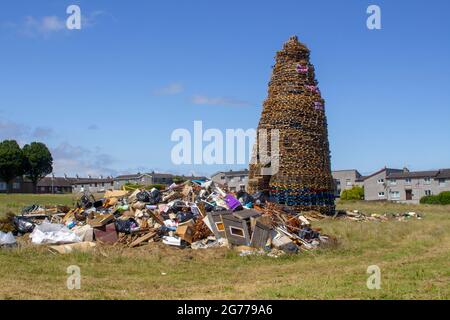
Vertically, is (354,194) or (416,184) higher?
(416,184)

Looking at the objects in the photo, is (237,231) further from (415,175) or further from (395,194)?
(395,194)

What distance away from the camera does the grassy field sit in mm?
8859

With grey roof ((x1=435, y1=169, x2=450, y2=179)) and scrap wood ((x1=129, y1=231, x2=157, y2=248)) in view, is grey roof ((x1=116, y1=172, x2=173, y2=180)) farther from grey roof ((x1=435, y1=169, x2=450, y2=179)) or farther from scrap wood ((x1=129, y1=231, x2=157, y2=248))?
scrap wood ((x1=129, y1=231, x2=157, y2=248))

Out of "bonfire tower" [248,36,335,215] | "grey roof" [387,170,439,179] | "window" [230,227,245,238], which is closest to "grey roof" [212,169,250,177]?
"grey roof" [387,170,439,179]

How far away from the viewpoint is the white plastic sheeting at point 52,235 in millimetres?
14758

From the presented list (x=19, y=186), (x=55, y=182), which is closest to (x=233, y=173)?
(x=19, y=186)

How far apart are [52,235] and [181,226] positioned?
145 inches

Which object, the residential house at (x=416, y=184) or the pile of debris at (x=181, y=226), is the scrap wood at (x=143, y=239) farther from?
the residential house at (x=416, y=184)

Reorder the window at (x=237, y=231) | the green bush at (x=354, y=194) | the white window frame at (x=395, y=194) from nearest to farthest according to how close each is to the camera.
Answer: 1. the window at (x=237, y=231)
2. the green bush at (x=354, y=194)
3. the white window frame at (x=395, y=194)

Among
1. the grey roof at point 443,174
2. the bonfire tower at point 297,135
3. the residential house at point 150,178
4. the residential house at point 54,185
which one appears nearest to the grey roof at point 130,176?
the residential house at point 150,178

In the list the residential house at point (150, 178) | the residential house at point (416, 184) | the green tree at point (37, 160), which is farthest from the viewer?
the residential house at point (150, 178)

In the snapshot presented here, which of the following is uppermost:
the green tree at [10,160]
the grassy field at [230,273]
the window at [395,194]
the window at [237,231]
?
the green tree at [10,160]

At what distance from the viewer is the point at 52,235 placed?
14984 millimetres

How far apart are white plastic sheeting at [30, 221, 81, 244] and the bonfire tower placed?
11001 mm
